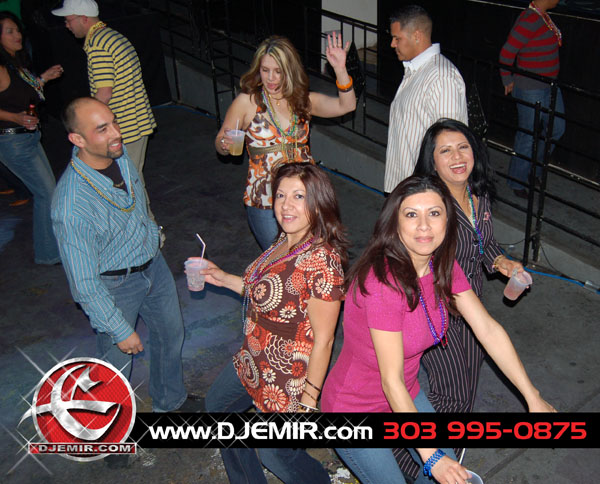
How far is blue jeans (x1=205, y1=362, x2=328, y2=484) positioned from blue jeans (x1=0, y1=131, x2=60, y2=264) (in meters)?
3.33

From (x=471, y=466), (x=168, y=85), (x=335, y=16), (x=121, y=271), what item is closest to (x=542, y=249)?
(x=471, y=466)

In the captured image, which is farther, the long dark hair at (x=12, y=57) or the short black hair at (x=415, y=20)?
the long dark hair at (x=12, y=57)

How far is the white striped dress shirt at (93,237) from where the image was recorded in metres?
3.42

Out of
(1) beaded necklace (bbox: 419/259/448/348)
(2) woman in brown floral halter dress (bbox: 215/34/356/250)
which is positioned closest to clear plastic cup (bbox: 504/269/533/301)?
(1) beaded necklace (bbox: 419/259/448/348)

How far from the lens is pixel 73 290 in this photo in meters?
3.53

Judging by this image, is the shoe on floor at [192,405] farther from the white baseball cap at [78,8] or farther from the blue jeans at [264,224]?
the white baseball cap at [78,8]

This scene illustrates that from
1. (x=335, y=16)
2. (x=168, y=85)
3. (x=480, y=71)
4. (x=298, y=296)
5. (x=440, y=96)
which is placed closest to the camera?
(x=298, y=296)

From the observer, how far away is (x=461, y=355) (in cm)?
367

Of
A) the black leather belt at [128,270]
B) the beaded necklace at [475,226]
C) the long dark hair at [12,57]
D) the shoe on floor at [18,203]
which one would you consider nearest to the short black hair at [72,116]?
the black leather belt at [128,270]

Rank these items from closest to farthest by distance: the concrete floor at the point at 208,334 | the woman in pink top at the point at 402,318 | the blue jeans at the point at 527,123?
the woman in pink top at the point at 402,318, the concrete floor at the point at 208,334, the blue jeans at the point at 527,123

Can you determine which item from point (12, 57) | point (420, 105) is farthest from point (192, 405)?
point (12, 57)

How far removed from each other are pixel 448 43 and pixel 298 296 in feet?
19.7

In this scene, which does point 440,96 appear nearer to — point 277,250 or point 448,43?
point 277,250

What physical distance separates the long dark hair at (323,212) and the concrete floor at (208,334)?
1.56m
